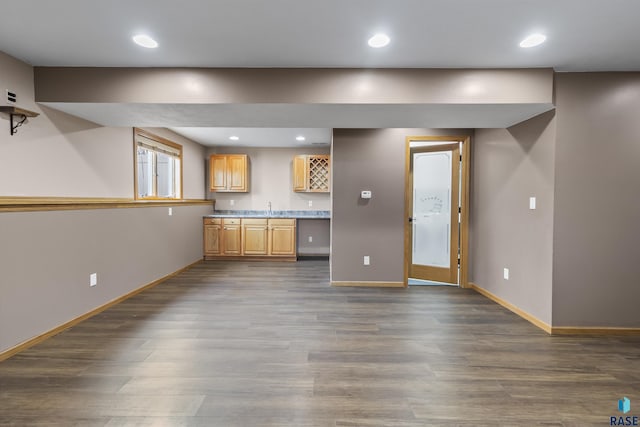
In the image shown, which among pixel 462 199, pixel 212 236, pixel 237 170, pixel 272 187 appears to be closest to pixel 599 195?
pixel 462 199

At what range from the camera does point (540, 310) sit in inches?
109

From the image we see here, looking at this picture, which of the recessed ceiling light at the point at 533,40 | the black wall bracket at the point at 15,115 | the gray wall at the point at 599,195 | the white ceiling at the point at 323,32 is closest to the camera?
the white ceiling at the point at 323,32

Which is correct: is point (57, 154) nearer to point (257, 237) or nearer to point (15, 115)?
point (15, 115)

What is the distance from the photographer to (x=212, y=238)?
5.77 m

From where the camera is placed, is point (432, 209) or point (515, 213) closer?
point (515, 213)

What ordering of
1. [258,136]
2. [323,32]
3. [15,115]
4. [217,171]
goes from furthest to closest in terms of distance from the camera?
1. [217,171]
2. [258,136]
3. [15,115]
4. [323,32]

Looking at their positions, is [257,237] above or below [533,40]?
below

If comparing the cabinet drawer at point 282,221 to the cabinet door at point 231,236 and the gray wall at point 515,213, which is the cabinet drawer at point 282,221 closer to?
the cabinet door at point 231,236

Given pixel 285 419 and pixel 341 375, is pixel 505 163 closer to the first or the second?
pixel 341 375

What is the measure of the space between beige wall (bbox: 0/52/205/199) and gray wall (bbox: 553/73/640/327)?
4.60m

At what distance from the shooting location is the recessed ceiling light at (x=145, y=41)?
2.06 metres

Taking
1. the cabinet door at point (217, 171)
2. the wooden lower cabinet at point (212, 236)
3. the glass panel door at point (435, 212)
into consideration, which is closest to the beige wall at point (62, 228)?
the wooden lower cabinet at point (212, 236)

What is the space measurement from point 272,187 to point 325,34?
4.51m

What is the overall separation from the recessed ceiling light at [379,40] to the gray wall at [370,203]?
1.86 m
